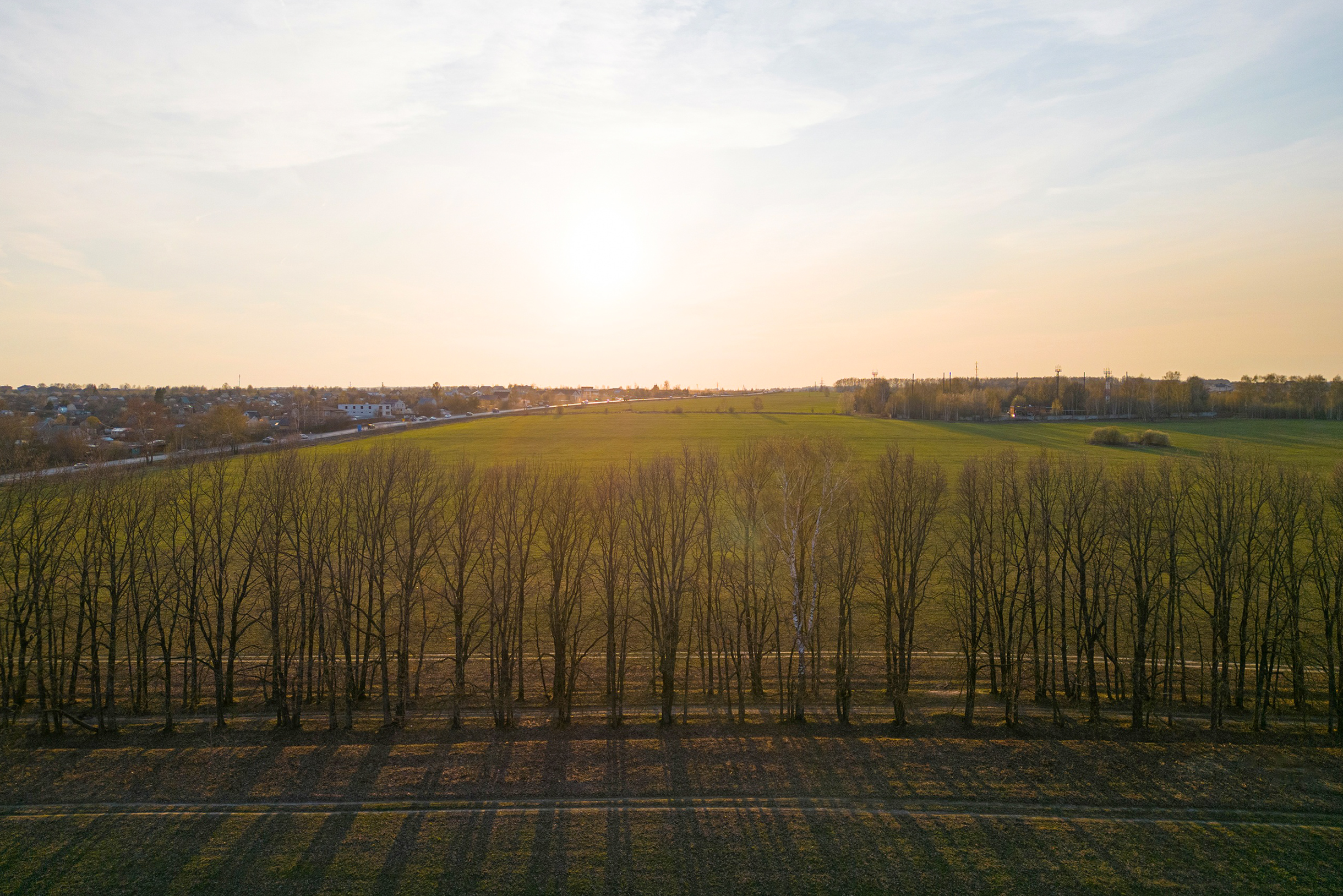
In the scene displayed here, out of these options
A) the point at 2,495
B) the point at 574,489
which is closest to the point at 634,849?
the point at 574,489

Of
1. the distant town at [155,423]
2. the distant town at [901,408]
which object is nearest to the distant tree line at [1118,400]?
the distant town at [901,408]

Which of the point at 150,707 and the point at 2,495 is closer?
the point at 150,707

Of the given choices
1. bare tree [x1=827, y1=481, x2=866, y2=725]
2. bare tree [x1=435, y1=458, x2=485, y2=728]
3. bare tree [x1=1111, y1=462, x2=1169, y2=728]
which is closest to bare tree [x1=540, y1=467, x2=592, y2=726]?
bare tree [x1=435, y1=458, x2=485, y2=728]

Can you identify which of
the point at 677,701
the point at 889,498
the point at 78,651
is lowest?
the point at 677,701

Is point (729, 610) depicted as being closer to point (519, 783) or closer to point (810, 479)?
point (810, 479)

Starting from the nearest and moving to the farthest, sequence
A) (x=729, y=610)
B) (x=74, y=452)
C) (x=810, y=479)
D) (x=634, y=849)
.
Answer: (x=634, y=849) < (x=810, y=479) < (x=729, y=610) < (x=74, y=452)

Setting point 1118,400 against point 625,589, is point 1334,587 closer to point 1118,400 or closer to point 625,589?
point 625,589

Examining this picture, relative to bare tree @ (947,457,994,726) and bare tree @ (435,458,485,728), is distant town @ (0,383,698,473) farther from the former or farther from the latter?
bare tree @ (947,457,994,726)
